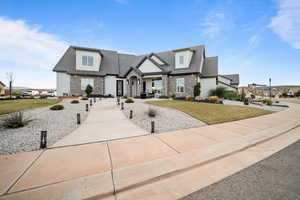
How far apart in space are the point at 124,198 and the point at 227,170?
2489 millimetres

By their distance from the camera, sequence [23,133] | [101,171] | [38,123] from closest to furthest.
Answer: [101,171], [23,133], [38,123]

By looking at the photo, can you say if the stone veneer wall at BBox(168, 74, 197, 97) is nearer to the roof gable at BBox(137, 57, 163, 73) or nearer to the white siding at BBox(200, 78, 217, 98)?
the roof gable at BBox(137, 57, 163, 73)

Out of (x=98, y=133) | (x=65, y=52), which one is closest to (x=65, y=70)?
(x=65, y=52)

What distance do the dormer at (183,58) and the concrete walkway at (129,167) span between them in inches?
653

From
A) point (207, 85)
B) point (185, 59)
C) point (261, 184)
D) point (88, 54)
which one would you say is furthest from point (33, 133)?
point (207, 85)

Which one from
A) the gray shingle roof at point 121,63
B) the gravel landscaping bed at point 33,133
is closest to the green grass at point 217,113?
the gravel landscaping bed at point 33,133

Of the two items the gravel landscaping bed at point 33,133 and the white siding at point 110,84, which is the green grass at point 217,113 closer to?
the gravel landscaping bed at point 33,133

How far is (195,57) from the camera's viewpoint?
2020 centimetres

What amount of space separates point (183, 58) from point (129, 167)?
64.4 feet

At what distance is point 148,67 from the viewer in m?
20.3

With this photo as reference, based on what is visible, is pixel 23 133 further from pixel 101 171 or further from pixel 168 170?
pixel 168 170

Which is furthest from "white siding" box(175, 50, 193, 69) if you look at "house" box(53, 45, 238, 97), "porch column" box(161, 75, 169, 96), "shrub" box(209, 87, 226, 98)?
"shrub" box(209, 87, 226, 98)

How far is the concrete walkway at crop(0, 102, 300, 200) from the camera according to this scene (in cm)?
219

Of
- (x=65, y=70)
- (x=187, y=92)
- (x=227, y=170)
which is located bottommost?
(x=227, y=170)
